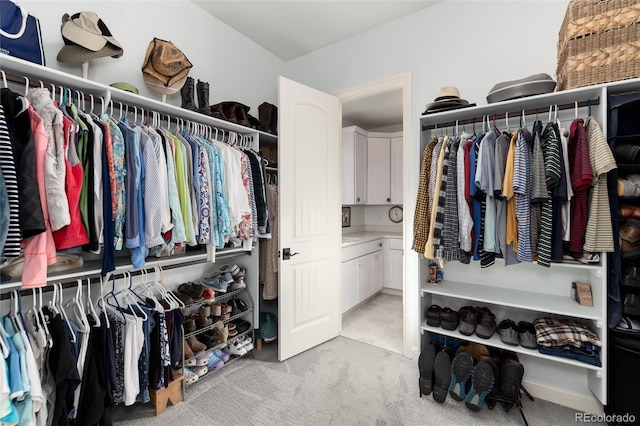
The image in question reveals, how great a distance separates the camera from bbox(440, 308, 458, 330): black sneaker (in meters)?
1.98

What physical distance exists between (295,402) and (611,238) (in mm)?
2000

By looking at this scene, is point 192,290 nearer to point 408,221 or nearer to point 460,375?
point 408,221

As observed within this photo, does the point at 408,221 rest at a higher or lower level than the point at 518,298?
higher

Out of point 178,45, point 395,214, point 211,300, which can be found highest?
point 178,45

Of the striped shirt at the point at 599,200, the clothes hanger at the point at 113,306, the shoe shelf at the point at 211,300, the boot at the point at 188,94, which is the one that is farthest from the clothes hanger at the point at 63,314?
the striped shirt at the point at 599,200

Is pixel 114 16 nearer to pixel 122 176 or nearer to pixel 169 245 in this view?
pixel 122 176

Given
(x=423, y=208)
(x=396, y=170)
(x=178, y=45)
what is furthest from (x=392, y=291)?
(x=178, y=45)

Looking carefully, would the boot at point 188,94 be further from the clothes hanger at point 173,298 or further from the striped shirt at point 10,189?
the clothes hanger at point 173,298

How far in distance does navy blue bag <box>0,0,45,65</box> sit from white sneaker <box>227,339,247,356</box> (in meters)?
2.08

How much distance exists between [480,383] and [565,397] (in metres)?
0.64

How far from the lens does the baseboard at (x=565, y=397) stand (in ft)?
5.78

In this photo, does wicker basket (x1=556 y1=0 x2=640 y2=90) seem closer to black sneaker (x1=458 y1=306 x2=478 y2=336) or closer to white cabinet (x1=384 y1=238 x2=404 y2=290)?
black sneaker (x1=458 y1=306 x2=478 y2=336)

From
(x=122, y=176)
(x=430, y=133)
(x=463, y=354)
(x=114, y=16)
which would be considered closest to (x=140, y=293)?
(x=122, y=176)

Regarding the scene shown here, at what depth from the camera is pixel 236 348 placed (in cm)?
228
